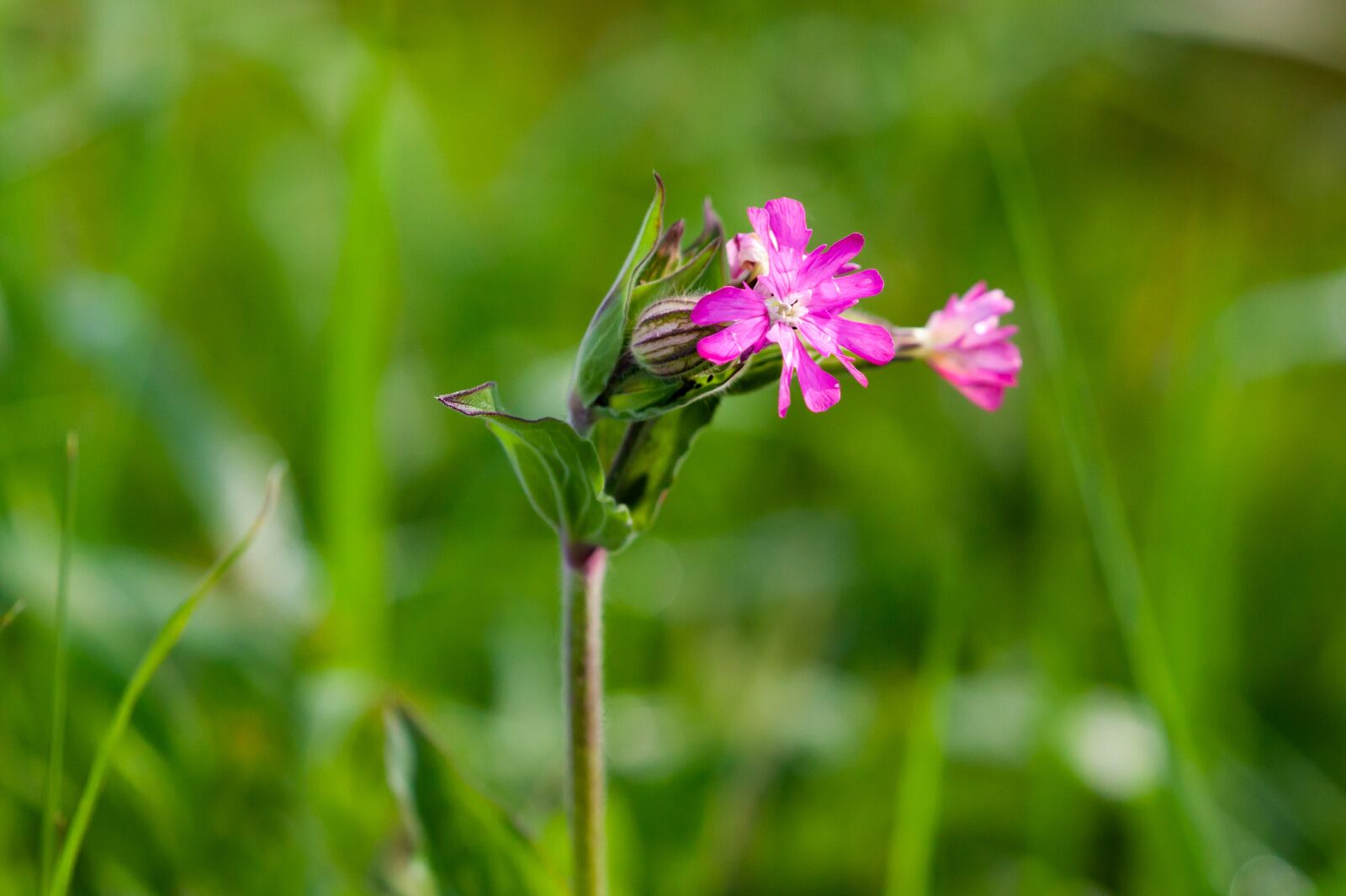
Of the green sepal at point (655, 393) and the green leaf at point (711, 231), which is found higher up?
the green leaf at point (711, 231)

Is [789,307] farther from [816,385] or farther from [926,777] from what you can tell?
[926,777]

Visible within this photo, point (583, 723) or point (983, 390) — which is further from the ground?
point (983, 390)

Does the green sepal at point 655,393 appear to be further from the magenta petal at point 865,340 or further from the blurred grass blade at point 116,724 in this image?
the blurred grass blade at point 116,724

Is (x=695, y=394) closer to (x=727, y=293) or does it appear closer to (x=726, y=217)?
(x=727, y=293)

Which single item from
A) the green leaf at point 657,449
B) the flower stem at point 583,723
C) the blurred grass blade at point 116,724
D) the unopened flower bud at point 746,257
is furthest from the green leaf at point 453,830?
the unopened flower bud at point 746,257

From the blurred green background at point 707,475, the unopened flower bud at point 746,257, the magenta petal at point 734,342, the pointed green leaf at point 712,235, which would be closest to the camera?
the magenta petal at point 734,342

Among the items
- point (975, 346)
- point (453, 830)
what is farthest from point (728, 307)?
point (453, 830)
